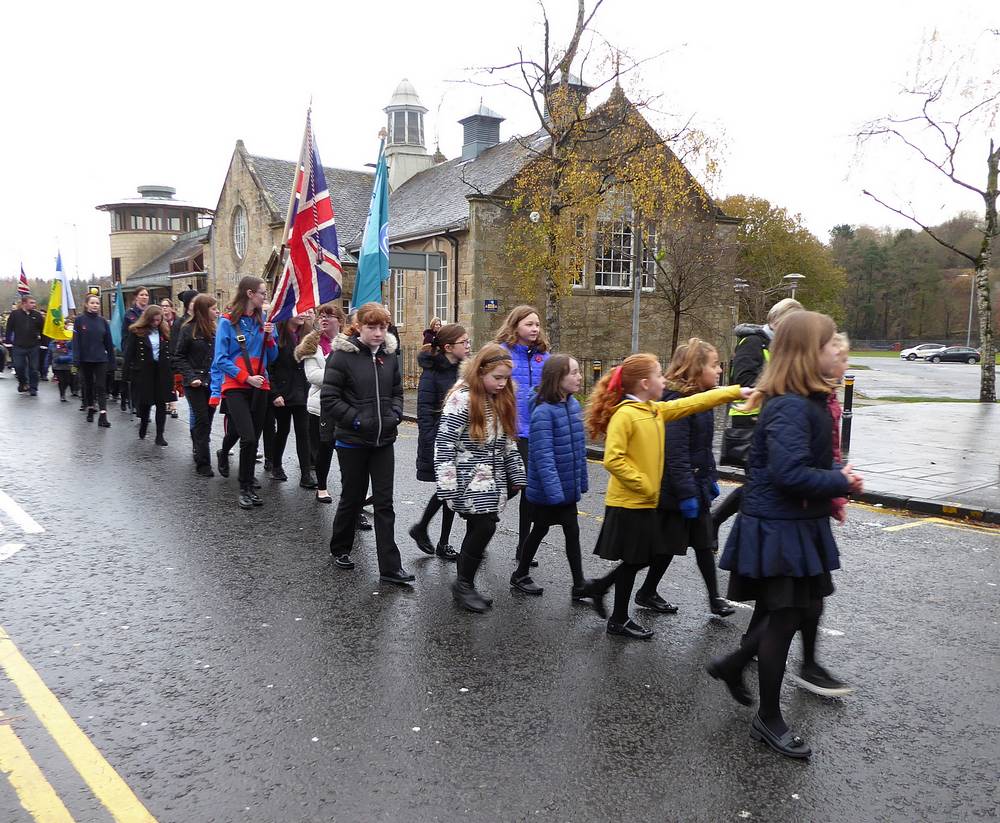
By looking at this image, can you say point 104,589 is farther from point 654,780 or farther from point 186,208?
point 186,208

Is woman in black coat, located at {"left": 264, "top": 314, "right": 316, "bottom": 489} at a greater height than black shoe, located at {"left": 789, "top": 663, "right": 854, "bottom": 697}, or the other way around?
woman in black coat, located at {"left": 264, "top": 314, "right": 316, "bottom": 489}

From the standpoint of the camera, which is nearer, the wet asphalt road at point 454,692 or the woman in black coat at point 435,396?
the wet asphalt road at point 454,692

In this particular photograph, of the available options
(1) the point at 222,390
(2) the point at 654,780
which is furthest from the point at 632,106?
(2) the point at 654,780

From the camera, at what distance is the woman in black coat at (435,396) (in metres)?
6.26

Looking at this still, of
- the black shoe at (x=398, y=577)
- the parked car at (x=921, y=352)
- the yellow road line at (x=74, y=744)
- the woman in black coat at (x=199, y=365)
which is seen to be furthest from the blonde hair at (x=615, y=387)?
the parked car at (x=921, y=352)

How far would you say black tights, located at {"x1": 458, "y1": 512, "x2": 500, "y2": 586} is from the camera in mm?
4992

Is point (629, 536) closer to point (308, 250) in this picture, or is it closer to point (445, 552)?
point (445, 552)

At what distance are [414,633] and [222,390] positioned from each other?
432 centimetres

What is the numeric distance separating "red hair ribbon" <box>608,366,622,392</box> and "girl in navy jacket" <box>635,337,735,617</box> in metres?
0.39

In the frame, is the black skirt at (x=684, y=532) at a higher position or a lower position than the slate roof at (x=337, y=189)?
Result: lower

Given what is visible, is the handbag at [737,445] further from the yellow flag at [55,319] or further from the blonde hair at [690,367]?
the yellow flag at [55,319]

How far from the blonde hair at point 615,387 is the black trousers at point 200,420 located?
5970 millimetres

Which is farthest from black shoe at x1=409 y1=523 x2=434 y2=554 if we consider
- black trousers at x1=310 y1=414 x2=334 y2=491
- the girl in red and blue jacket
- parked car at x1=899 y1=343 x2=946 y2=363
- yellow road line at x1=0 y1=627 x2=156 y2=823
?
parked car at x1=899 y1=343 x2=946 y2=363

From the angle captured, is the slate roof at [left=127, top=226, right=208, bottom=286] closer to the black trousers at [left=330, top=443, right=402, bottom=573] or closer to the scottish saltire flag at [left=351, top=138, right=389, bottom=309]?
the scottish saltire flag at [left=351, top=138, right=389, bottom=309]
